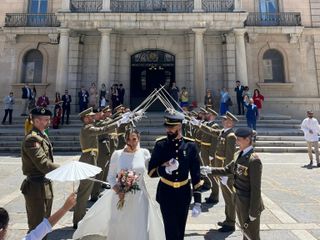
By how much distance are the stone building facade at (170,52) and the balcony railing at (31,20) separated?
0.07m

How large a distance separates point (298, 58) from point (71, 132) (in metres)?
17.1

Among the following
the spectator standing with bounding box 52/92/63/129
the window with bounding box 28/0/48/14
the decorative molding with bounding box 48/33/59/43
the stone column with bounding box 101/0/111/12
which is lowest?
the spectator standing with bounding box 52/92/63/129

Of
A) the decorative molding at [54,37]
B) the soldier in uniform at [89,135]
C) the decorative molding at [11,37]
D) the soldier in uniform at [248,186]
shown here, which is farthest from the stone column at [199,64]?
the soldier in uniform at [248,186]

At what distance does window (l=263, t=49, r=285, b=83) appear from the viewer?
20.2 meters

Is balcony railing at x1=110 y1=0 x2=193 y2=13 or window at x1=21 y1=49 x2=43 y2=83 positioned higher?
balcony railing at x1=110 y1=0 x2=193 y2=13

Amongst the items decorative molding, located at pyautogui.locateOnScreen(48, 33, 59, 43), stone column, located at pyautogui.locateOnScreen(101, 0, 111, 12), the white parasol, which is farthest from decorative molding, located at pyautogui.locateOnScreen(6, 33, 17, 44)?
the white parasol

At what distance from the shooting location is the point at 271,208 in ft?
19.4

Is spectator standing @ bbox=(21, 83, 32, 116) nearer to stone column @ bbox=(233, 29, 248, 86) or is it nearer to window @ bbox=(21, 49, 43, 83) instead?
window @ bbox=(21, 49, 43, 83)

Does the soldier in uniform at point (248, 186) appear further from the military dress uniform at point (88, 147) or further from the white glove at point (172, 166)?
the military dress uniform at point (88, 147)

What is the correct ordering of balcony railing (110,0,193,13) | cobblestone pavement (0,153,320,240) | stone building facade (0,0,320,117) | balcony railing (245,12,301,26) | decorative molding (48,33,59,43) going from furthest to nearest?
balcony railing (245,12,301,26)
decorative molding (48,33,59,43)
stone building facade (0,0,320,117)
balcony railing (110,0,193,13)
cobblestone pavement (0,153,320,240)

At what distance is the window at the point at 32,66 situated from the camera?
20.1 metres

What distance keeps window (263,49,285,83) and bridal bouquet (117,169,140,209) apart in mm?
18847

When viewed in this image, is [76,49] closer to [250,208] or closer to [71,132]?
[71,132]

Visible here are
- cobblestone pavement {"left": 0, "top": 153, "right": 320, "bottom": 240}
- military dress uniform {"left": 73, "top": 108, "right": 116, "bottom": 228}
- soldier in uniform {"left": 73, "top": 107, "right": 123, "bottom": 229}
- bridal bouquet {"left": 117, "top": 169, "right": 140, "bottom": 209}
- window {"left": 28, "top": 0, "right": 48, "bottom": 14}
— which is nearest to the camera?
bridal bouquet {"left": 117, "top": 169, "right": 140, "bottom": 209}
